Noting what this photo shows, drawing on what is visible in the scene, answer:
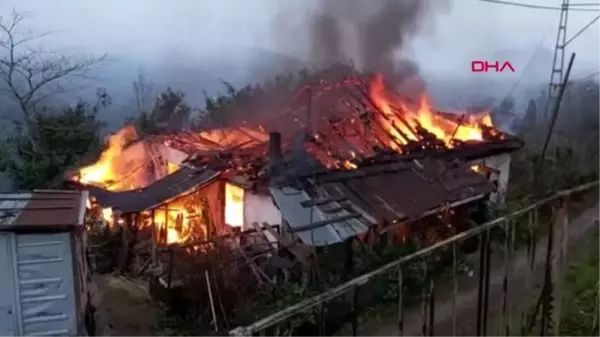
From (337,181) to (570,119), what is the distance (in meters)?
14.6

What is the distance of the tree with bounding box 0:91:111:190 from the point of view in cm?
1814

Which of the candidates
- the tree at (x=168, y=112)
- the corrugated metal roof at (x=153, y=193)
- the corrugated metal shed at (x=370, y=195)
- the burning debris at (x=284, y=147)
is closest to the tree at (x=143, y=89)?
the tree at (x=168, y=112)

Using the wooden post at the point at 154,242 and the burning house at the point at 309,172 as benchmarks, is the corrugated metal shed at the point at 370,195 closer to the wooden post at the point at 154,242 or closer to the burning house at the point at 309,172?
the burning house at the point at 309,172

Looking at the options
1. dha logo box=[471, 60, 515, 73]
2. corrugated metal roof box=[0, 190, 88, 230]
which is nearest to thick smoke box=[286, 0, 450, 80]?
dha logo box=[471, 60, 515, 73]

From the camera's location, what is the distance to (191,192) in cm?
1351

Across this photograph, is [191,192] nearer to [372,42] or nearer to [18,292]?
[18,292]

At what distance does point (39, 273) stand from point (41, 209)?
1123mm

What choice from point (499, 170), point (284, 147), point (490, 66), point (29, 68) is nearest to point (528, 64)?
point (490, 66)

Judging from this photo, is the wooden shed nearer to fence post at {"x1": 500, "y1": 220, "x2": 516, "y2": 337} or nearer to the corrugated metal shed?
the corrugated metal shed

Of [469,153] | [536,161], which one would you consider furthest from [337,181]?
[536,161]

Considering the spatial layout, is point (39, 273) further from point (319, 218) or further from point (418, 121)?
point (418, 121)

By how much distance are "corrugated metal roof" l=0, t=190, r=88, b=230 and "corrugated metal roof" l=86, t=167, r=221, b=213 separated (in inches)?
107

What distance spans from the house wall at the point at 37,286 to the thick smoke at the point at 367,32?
1557cm

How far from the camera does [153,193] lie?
45.2 feet
